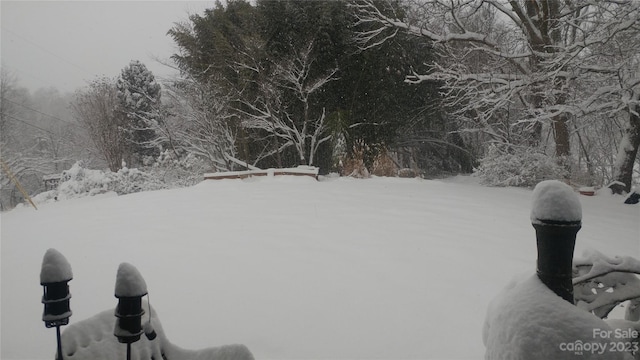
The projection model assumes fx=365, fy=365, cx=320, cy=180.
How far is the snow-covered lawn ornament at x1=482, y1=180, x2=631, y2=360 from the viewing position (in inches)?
30.1

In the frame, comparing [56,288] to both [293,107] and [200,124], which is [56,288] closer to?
[293,107]

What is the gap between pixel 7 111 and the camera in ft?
52.6

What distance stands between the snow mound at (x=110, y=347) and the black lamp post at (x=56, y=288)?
78 millimetres

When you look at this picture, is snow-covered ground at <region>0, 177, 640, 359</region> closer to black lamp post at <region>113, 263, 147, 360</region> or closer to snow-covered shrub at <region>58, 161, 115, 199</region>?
black lamp post at <region>113, 263, 147, 360</region>

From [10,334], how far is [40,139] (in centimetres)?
2319

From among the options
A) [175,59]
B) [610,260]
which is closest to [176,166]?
[175,59]

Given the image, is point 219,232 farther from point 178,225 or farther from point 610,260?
point 610,260

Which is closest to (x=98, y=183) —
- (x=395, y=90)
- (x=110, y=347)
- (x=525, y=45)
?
(x=395, y=90)

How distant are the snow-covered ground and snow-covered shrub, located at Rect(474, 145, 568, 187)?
153 cm

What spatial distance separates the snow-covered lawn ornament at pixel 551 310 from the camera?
77 centimetres

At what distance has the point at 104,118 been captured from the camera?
14.5 m

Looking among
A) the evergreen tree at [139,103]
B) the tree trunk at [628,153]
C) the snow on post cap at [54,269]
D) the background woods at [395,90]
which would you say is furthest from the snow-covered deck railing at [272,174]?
the evergreen tree at [139,103]

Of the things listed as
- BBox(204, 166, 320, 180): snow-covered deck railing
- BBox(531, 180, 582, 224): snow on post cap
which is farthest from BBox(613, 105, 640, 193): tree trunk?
BBox(531, 180, 582, 224): snow on post cap

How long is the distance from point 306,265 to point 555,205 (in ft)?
8.47
